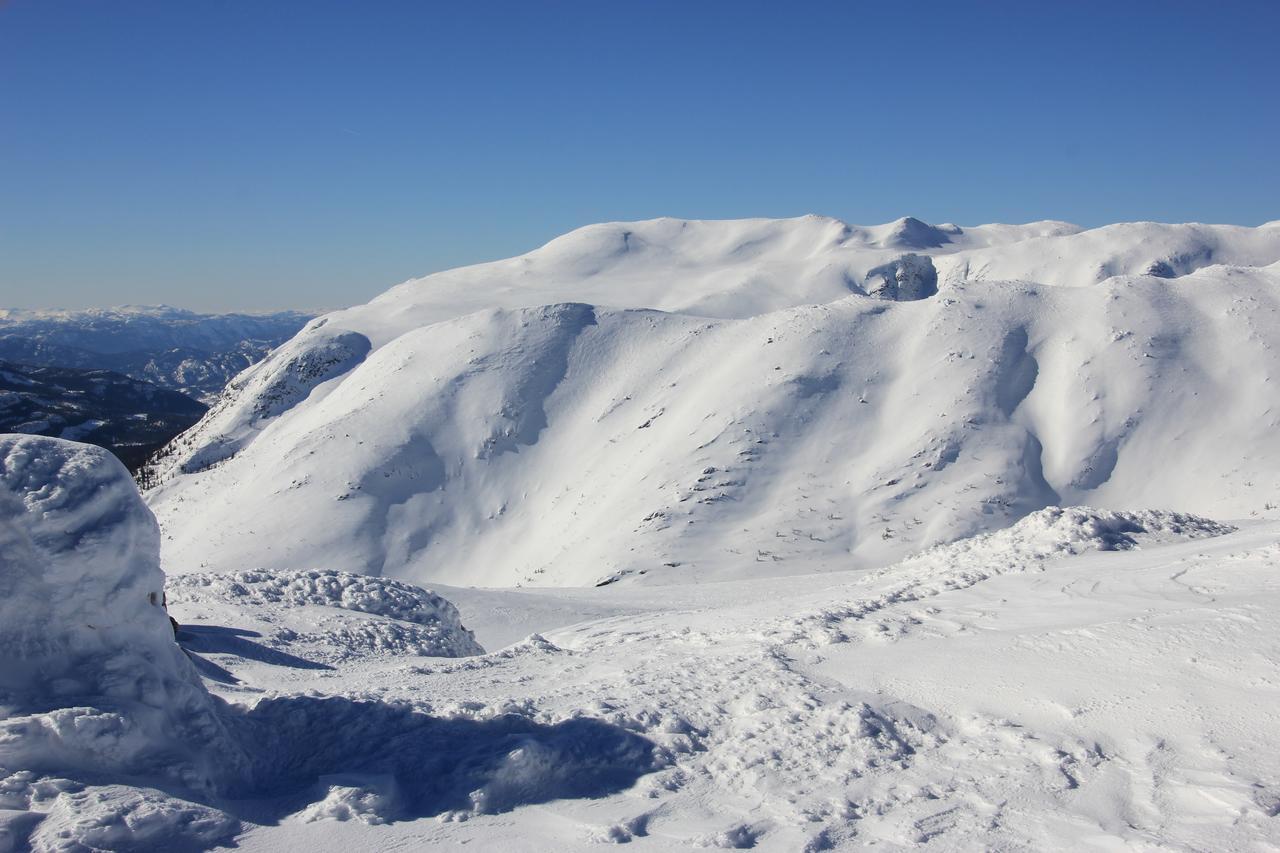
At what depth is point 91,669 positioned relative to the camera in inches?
287

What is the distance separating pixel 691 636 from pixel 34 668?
8.68 meters

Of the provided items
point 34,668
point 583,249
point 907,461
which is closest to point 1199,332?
point 907,461

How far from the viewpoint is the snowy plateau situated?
6.86 meters

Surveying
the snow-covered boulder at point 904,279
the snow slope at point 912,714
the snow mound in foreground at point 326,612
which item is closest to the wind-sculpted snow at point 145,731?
the snow slope at point 912,714

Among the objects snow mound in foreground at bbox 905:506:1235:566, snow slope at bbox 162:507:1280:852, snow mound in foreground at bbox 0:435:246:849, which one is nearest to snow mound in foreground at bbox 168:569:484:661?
snow slope at bbox 162:507:1280:852

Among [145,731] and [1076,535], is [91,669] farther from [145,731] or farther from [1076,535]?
[1076,535]

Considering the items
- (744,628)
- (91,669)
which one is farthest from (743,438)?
(91,669)

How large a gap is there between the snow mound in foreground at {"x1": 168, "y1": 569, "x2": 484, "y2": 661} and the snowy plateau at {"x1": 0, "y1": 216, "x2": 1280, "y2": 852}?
10 cm

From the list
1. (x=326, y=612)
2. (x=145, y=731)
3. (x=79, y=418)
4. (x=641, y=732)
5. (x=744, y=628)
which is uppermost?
(x=145, y=731)

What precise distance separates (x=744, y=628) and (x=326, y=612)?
8.81m

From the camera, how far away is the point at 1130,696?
27.5 feet

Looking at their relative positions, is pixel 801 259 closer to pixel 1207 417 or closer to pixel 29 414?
pixel 1207 417

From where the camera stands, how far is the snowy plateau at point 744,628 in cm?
686

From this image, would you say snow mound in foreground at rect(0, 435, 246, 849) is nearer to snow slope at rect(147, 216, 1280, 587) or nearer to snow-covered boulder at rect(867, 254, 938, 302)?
snow slope at rect(147, 216, 1280, 587)
